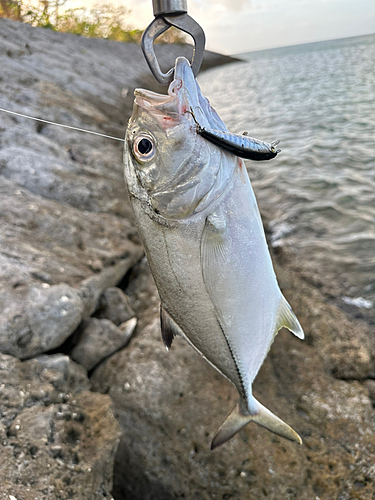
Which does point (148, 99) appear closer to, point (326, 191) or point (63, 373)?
point (63, 373)

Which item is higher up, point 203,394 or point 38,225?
point 38,225

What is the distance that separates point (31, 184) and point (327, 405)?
3609 mm

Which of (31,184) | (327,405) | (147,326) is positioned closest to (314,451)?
(327,405)

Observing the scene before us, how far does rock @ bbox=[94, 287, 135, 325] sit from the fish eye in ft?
6.23

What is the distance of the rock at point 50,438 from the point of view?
5.72 ft

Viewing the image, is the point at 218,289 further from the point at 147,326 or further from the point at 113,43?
the point at 113,43

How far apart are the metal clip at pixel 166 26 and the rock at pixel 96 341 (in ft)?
6.29

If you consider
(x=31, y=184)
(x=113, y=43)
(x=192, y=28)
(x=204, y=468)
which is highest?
(x=113, y=43)

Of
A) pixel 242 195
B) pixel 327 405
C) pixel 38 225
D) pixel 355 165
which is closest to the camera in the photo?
pixel 242 195

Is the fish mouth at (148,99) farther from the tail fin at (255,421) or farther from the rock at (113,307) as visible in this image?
the rock at (113,307)

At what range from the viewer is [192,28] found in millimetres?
1410

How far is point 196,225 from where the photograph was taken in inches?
58.4

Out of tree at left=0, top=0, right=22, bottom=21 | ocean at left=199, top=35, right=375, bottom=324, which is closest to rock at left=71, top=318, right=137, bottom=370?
ocean at left=199, top=35, right=375, bottom=324

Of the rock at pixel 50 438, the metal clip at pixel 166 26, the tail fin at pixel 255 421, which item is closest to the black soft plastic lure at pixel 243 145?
the metal clip at pixel 166 26
